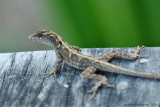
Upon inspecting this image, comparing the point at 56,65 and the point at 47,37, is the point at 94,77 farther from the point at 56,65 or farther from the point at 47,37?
the point at 47,37

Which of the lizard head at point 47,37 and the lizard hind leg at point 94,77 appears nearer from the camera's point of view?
the lizard hind leg at point 94,77

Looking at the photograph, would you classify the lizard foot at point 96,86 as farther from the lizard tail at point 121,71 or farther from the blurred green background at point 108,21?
the blurred green background at point 108,21

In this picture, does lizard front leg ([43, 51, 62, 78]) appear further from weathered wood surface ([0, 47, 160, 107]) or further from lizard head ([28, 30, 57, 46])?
lizard head ([28, 30, 57, 46])

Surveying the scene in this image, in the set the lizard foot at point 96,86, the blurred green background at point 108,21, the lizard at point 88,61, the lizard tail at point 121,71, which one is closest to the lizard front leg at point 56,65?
the lizard at point 88,61

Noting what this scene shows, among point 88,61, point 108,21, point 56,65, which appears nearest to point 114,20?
point 108,21

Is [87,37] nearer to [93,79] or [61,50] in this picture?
[61,50]
